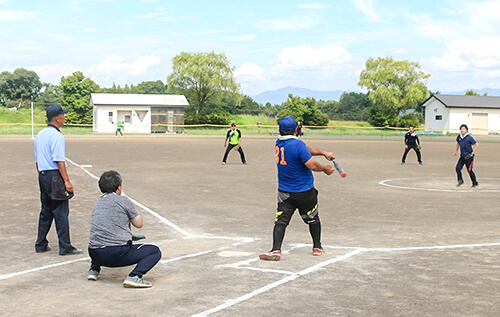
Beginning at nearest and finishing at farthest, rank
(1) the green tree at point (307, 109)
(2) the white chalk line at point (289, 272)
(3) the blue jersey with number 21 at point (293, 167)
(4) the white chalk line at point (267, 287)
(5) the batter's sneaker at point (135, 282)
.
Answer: (4) the white chalk line at point (267, 287) → (2) the white chalk line at point (289, 272) → (5) the batter's sneaker at point (135, 282) → (3) the blue jersey with number 21 at point (293, 167) → (1) the green tree at point (307, 109)

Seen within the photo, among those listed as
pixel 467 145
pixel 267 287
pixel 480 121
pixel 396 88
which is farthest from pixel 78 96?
pixel 267 287

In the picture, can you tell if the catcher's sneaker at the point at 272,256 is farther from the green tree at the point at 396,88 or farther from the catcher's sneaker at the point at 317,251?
the green tree at the point at 396,88

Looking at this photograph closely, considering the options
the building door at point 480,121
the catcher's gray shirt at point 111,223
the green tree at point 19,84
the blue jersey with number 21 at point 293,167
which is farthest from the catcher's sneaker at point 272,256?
the green tree at point 19,84

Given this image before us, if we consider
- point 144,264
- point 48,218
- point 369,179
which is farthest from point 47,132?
point 369,179

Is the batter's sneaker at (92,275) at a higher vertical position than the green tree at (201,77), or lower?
lower

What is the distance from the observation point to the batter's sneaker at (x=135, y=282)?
6.07 meters

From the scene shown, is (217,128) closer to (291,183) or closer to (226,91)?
(226,91)

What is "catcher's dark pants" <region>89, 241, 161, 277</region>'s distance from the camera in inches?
245

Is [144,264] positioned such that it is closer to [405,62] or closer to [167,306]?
[167,306]

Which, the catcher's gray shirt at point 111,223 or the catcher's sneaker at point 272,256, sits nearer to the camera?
the catcher's gray shirt at point 111,223

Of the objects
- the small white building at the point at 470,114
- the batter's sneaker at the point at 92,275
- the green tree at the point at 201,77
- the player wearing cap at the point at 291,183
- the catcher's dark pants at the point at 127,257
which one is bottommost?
the batter's sneaker at the point at 92,275

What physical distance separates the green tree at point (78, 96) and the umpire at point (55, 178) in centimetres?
6898

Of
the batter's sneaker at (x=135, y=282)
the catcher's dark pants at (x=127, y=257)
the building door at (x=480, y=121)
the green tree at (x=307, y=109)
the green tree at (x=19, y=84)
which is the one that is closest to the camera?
the batter's sneaker at (x=135, y=282)

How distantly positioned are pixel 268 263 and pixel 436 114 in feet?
244
